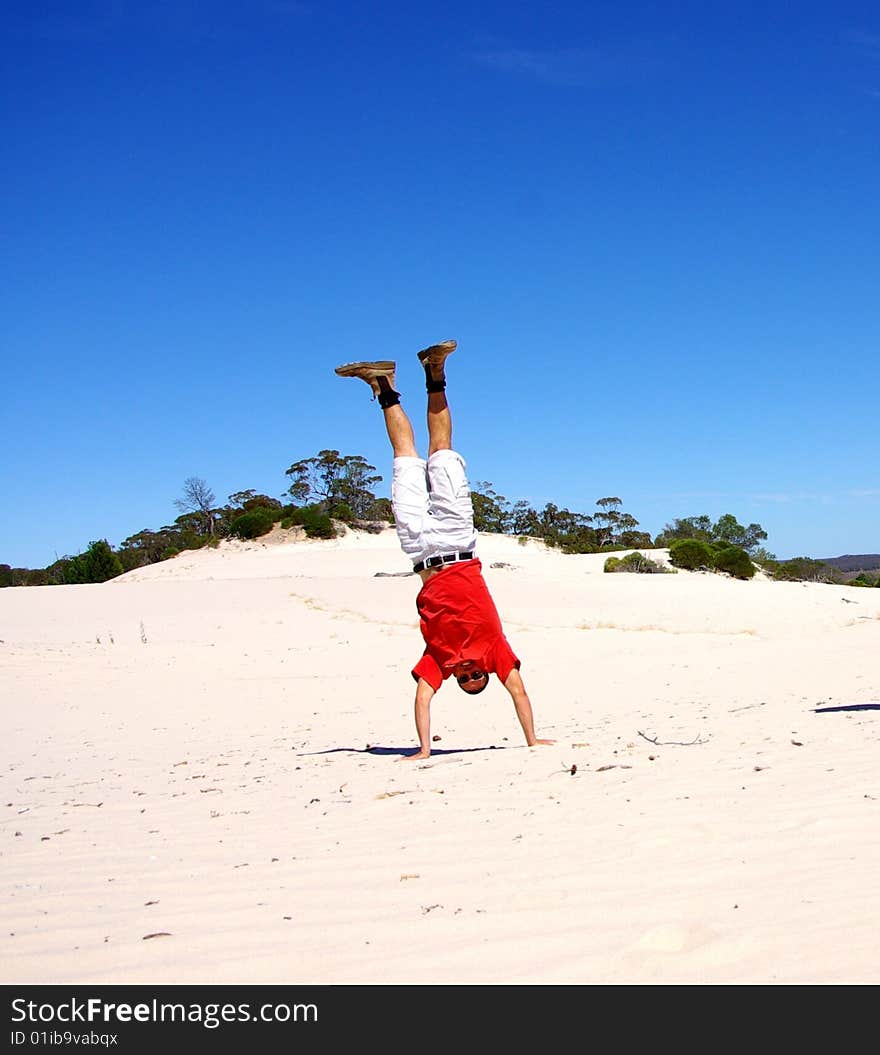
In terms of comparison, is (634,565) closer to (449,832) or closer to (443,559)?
(443,559)

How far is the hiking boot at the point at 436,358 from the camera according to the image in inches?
257

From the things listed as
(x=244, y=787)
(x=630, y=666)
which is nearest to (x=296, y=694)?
(x=630, y=666)

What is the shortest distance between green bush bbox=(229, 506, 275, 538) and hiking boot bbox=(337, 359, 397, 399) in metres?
40.4

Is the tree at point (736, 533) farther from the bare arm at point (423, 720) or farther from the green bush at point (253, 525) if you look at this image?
the bare arm at point (423, 720)

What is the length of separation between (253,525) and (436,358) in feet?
135

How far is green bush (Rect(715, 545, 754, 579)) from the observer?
115ft

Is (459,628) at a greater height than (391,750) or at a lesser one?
greater

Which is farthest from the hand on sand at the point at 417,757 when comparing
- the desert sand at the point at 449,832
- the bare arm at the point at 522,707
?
the bare arm at the point at 522,707

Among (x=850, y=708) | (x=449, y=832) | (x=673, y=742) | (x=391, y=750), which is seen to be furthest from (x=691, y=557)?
(x=449, y=832)

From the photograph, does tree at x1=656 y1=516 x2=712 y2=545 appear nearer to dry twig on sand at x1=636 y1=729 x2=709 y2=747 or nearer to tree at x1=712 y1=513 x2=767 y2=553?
tree at x1=712 y1=513 x2=767 y2=553

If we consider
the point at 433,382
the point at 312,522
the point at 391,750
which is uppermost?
the point at 312,522

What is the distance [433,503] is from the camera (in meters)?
6.83
